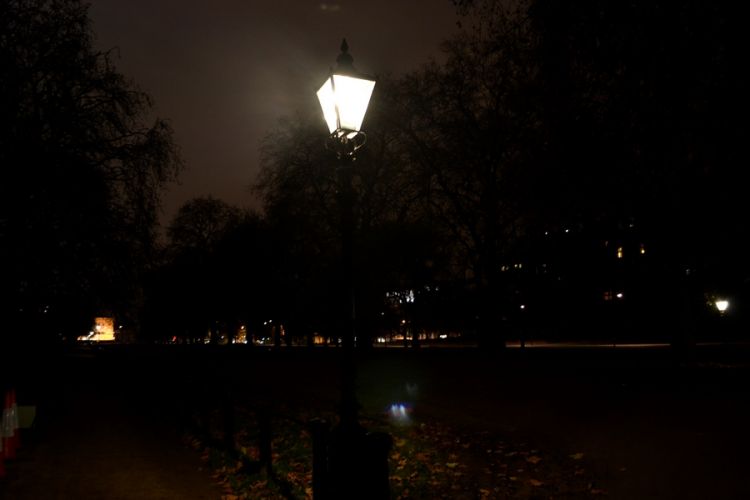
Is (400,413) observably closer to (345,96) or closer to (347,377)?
(347,377)

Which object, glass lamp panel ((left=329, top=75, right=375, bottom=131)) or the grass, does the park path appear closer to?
the grass

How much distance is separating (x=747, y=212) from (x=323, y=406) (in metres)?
11.3

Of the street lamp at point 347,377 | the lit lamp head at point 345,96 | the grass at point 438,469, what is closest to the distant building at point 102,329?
the grass at point 438,469

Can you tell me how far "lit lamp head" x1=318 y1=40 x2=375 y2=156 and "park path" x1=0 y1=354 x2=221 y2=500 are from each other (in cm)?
523

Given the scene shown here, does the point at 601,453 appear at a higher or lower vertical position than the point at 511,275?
lower

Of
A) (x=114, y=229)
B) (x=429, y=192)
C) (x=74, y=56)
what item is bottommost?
(x=114, y=229)

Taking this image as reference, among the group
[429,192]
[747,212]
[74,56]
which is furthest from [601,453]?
[429,192]

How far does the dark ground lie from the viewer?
909cm

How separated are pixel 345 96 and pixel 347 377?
107 inches

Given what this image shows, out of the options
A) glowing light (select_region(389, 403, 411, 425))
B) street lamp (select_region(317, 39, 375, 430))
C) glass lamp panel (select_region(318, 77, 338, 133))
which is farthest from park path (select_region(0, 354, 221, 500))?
glass lamp panel (select_region(318, 77, 338, 133))

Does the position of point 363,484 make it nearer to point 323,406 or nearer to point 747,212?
point 747,212

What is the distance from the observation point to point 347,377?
20.3ft

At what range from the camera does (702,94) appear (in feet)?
37.0

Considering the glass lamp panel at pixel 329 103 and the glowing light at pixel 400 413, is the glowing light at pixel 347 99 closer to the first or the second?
the glass lamp panel at pixel 329 103
